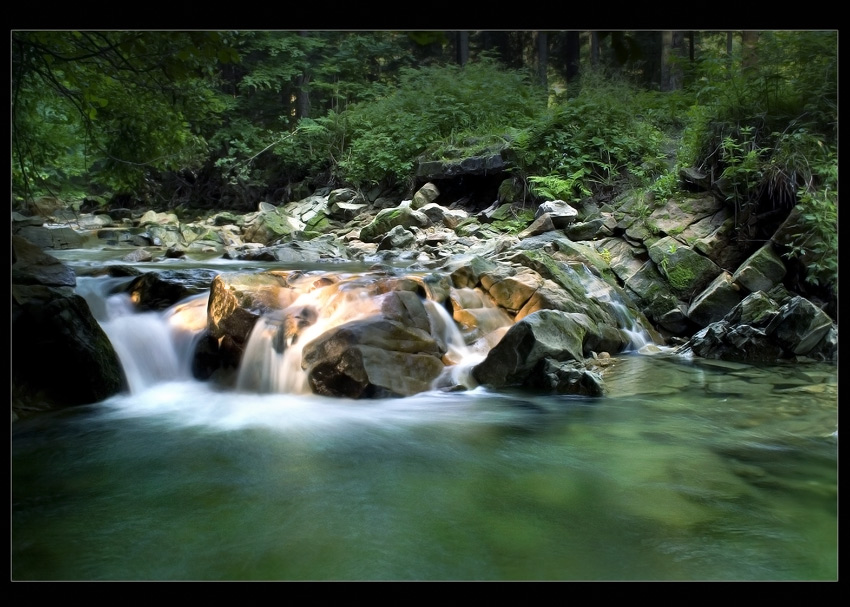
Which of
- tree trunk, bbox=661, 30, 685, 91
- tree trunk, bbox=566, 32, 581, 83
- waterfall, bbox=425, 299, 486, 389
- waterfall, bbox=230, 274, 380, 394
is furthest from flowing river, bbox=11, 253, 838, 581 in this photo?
tree trunk, bbox=566, 32, 581, 83

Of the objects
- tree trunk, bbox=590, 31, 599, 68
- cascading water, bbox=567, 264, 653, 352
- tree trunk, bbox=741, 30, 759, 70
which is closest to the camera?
tree trunk, bbox=590, 31, 599, 68

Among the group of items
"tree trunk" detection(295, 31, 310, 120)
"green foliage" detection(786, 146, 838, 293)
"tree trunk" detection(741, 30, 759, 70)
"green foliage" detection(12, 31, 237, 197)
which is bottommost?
"green foliage" detection(786, 146, 838, 293)

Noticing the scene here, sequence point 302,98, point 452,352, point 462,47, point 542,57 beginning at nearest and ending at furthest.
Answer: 1. point 462,47
2. point 542,57
3. point 302,98
4. point 452,352

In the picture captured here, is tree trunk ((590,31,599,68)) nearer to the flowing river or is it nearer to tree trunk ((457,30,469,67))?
tree trunk ((457,30,469,67))

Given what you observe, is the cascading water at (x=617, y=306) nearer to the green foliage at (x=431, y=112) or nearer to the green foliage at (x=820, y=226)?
the green foliage at (x=820, y=226)

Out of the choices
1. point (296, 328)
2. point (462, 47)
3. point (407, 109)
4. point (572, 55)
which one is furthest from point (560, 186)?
point (462, 47)

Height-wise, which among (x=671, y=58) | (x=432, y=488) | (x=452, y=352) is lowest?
(x=432, y=488)

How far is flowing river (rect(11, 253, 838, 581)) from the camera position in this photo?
2.04 meters

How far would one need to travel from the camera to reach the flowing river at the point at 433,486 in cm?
A: 204

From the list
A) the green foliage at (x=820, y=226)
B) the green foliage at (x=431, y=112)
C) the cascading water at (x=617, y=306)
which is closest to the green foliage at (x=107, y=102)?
the green foliage at (x=431, y=112)

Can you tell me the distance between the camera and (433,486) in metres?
2.87

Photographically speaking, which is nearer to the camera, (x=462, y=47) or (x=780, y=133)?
(x=462, y=47)

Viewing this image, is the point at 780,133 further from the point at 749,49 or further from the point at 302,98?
the point at 302,98

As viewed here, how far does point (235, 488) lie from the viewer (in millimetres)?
2762
